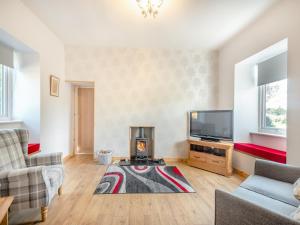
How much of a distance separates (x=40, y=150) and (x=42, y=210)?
1.50 meters

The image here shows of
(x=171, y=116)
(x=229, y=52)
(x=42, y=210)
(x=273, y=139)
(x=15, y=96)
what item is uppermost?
(x=229, y=52)

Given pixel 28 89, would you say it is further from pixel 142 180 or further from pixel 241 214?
pixel 241 214

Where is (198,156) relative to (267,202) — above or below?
below

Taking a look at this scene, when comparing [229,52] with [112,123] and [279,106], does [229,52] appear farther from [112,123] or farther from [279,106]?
[112,123]

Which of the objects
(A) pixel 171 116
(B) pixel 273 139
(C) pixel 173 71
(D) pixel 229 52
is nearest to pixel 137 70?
(C) pixel 173 71

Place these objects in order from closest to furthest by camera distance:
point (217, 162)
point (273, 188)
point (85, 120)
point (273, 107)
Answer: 1. point (273, 188)
2. point (273, 107)
3. point (217, 162)
4. point (85, 120)

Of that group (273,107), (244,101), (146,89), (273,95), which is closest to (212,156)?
(244,101)

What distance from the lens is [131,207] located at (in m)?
2.22

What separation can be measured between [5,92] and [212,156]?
3842mm

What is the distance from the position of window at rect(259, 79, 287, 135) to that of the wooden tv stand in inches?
31.1

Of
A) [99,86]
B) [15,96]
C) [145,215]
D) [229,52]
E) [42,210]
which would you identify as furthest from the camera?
[99,86]

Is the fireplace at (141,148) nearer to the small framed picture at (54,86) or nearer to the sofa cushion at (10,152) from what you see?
the small framed picture at (54,86)

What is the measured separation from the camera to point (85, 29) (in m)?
3.43

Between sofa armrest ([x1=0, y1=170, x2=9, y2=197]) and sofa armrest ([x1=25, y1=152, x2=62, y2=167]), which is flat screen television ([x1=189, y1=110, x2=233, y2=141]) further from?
sofa armrest ([x1=0, y1=170, x2=9, y2=197])
